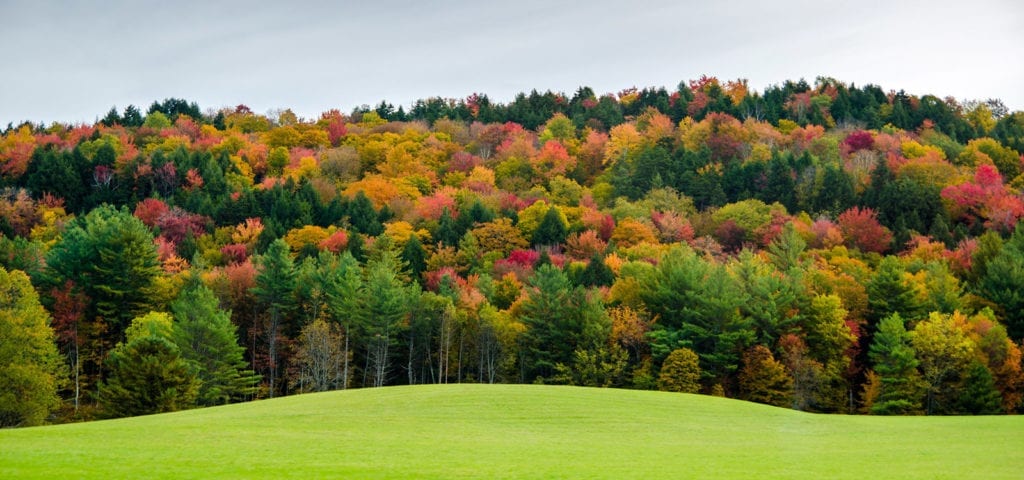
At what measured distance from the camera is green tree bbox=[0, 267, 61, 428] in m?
59.7

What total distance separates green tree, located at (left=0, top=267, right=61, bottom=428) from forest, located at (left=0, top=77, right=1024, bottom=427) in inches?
6.4

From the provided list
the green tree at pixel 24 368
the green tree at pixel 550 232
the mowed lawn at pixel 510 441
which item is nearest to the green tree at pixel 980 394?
the mowed lawn at pixel 510 441

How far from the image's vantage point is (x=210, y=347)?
72562mm

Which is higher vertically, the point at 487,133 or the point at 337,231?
the point at 487,133

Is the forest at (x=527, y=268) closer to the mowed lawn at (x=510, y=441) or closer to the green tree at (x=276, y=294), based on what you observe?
the green tree at (x=276, y=294)

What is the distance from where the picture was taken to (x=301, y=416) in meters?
46.1

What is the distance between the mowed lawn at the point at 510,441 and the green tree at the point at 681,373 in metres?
17.1

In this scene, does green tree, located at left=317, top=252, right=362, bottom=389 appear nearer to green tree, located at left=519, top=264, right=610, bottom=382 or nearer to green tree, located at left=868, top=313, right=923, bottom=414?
green tree, located at left=519, top=264, right=610, bottom=382

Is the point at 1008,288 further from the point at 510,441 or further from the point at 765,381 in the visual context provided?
the point at 510,441

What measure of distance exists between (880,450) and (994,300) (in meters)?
51.7

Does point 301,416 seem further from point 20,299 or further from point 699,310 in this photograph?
point 699,310

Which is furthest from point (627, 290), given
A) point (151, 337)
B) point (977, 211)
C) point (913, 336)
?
point (977, 211)

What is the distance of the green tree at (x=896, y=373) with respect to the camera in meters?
72.3

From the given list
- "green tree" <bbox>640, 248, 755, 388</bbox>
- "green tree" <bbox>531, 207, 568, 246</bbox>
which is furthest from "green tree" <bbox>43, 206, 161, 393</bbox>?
"green tree" <bbox>531, 207, 568, 246</bbox>
